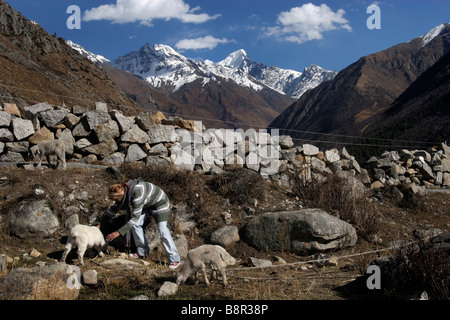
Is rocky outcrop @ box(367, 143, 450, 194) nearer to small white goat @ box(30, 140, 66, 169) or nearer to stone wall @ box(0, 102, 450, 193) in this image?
stone wall @ box(0, 102, 450, 193)

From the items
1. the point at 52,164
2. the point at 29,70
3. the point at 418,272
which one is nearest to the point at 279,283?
the point at 418,272

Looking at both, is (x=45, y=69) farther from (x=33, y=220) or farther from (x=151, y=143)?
(x=33, y=220)

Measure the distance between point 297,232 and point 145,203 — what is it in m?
3.92

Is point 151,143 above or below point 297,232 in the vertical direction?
above

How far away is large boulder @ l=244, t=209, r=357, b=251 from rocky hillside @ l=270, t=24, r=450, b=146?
3915 inches

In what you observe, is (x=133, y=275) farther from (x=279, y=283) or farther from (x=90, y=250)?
(x=279, y=283)

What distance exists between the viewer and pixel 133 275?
16.7ft

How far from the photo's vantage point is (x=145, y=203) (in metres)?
5.80

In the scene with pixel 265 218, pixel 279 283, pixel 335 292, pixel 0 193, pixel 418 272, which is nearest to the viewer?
pixel 418 272

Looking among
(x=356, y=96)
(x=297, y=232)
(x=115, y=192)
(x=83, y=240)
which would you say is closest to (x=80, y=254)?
(x=83, y=240)

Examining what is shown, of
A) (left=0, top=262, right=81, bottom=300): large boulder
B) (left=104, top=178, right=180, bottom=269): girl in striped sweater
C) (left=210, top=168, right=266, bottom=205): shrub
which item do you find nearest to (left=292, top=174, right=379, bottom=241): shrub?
(left=210, top=168, right=266, bottom=205): shrub

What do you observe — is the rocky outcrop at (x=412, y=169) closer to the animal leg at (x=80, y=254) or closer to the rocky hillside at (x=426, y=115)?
the animal leg at (x=80, y=254)

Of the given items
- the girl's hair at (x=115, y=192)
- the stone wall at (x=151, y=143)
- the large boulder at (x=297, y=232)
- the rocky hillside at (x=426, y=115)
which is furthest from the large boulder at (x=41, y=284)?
the rocky hillside at (x=426, y=115)

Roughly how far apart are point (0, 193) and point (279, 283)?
6763mm
